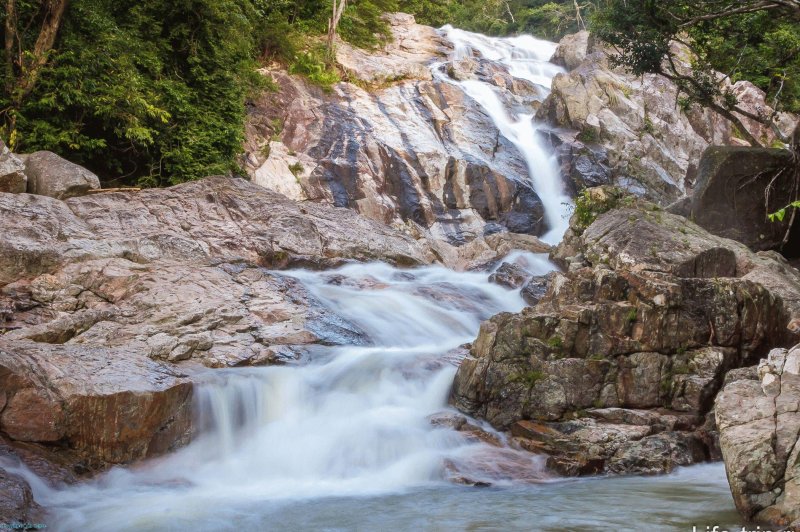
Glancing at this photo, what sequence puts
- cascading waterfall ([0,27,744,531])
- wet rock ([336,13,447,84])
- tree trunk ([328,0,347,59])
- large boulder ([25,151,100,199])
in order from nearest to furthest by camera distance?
cascading waterfall ([0,27,744,531]) < large boulder ([25,151,100,199]) < tree trunk ([328,0,347,59]) < wet rock ([336,13,447,84])

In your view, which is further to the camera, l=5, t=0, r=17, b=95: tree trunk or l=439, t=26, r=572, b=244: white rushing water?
l=439, t=26, r=572, b=244: white rushing water

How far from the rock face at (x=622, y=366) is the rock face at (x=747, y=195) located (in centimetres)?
508

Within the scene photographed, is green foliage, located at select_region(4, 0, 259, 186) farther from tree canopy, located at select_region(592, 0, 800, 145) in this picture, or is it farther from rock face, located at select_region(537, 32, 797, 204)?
rock face, located at select_region(537, 32, 797, 204)

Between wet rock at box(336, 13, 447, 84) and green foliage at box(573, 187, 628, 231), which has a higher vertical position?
wet rock at box(336, 13, 447, 84)

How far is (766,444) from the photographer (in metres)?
4.97

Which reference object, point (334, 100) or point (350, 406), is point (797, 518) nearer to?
point (350, 406)

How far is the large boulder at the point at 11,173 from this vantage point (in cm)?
1134

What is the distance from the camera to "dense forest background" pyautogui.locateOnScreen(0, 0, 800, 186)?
511 inches

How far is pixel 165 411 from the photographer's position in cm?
716

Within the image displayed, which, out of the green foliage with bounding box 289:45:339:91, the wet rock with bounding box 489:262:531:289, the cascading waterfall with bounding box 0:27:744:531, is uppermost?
the green foliage with bounding box 289:45:339:91

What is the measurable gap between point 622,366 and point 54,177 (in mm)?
10490

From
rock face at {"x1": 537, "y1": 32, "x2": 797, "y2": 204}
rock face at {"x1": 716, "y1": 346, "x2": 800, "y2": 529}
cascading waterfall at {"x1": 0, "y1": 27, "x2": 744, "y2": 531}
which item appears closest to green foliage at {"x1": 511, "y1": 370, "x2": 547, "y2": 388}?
cascading waterfall at {"x1": 0, "y1": 27, "x2": 744, "y2": 531}

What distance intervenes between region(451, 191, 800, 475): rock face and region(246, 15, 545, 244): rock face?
385 inches

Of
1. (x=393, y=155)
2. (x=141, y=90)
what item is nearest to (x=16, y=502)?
(x=141, y=90)
